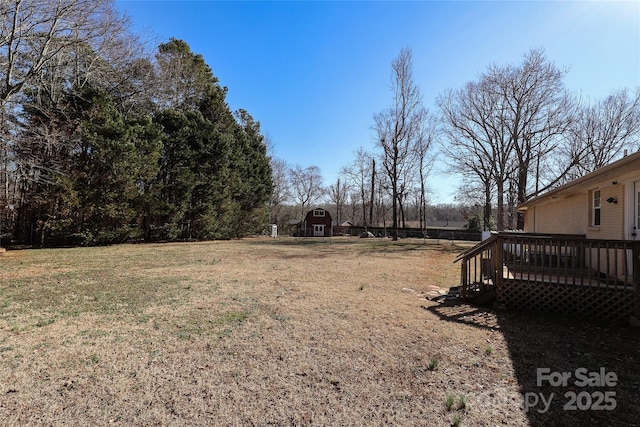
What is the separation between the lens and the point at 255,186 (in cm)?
2656

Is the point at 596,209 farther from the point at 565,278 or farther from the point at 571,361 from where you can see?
the point at 571,361

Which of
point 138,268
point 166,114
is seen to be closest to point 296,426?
point 138,268

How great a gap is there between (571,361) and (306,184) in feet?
150

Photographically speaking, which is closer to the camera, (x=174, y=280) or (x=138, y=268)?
(x=174, y=280)

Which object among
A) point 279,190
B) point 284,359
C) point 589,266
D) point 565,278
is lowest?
point 284,359

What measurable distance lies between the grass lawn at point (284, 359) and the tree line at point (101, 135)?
9.18 meters

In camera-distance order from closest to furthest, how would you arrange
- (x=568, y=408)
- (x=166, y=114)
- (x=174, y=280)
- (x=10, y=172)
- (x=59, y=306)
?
(x=568, y=408)
(x=59, y=306)
(x=174, y=280)
(x=10, y=172)
(x=166, y=114)

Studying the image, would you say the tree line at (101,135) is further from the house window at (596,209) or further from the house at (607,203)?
the house window at (596,209)

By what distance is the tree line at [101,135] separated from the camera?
Answer: 11555 mm

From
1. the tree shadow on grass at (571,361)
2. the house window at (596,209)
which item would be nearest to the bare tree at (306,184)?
the house window at (596,209)

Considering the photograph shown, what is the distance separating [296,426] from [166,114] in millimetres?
20169

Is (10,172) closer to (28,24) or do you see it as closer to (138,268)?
(28,24)

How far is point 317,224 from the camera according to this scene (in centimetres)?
3872

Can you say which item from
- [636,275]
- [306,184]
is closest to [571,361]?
[636,275]
